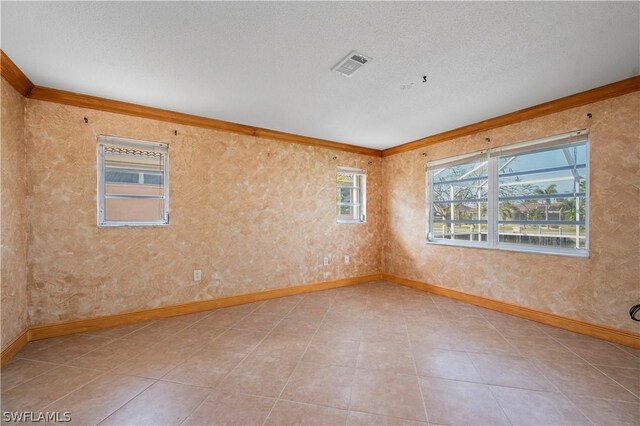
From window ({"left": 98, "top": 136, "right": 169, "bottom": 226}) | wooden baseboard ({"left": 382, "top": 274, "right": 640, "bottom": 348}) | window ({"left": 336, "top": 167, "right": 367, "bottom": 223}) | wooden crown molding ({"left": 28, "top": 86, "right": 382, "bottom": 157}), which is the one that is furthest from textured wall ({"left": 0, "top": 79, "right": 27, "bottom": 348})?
wooden baseboard ({"left": 382, "top": 274, "right": 640, "bottom": 348})

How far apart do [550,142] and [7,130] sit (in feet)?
18.7

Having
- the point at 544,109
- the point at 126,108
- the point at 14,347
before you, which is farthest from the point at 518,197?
the point at 14,347

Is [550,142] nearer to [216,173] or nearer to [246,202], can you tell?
[246,202]

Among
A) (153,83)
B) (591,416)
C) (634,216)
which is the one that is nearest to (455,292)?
(634,216)

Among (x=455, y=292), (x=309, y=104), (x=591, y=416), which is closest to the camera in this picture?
(x=591, y=416)

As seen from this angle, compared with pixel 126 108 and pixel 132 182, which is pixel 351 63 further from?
pixel 132 182

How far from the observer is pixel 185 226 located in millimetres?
3494

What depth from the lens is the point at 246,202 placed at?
3936 mm

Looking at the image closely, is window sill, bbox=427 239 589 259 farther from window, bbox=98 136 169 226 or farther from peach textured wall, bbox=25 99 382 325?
window, bbox=98 136 169 226

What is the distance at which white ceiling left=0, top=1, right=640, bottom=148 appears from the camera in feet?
5.69

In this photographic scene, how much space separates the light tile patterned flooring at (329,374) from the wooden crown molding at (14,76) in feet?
8.27

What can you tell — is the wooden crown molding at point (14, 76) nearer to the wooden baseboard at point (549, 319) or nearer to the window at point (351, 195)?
the window at point (351, 195)

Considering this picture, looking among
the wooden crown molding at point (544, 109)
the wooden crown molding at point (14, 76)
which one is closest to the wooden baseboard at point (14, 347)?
the wooden crown molding at point (14, 76)

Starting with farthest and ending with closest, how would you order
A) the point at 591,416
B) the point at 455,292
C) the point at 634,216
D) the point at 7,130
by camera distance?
the point at 455,292
the point at 634,216
the point at 7,130
the point at 591,416
